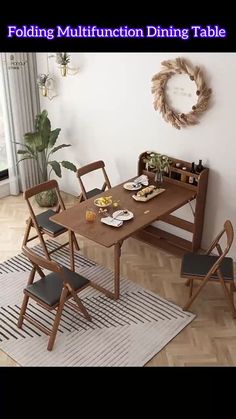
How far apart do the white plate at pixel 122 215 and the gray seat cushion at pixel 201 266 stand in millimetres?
646

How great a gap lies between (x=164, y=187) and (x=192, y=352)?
1782 millimetres

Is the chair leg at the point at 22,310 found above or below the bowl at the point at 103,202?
below

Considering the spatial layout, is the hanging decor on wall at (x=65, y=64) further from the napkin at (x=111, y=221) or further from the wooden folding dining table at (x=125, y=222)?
the napkin at (x=111, y=221)

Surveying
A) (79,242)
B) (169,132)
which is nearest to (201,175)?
(169,132)

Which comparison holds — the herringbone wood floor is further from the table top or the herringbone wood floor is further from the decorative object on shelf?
the decorative object on shelf

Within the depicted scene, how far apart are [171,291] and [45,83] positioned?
303 centimetres

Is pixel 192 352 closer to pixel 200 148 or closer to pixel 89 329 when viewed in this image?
pixel 89 329

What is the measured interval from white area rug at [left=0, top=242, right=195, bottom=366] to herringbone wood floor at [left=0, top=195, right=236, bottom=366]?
100 mm

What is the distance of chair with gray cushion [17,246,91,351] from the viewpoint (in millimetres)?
3943

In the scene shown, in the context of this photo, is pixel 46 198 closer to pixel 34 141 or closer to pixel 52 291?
pixel 34 141

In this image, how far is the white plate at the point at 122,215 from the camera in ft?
15.0

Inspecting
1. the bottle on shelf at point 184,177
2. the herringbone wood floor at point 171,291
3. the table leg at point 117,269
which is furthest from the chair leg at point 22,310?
the bottle on shelf at point 184,177

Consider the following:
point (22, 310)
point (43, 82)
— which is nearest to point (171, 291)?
point (22, 310)

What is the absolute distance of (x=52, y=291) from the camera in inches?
161
